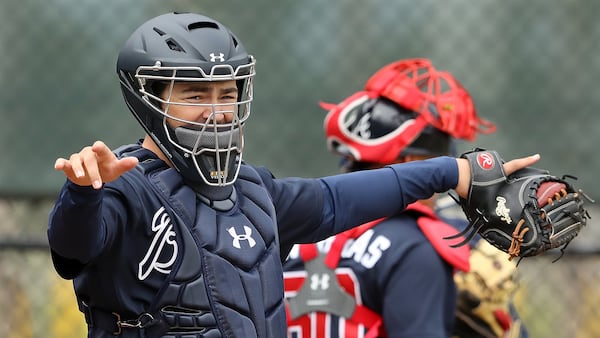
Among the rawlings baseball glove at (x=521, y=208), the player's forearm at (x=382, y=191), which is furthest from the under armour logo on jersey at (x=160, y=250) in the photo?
the rawlings baseball glove at (x=521, y=208)

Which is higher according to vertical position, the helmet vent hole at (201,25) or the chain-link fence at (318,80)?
the helmet vent hole at (201,25)

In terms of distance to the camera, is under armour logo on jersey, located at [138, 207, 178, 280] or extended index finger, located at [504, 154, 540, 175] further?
extended index finger, located at [504, 154, 540, 175]

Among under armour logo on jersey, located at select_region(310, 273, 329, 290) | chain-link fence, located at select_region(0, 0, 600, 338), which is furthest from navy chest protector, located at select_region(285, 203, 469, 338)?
chain-link fence, located at select_region(0, 0, 600, 338)

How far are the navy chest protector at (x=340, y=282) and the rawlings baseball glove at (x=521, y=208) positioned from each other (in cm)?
57

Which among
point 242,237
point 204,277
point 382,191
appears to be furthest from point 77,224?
point 382,191

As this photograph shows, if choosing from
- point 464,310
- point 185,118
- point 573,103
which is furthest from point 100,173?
point 573,103

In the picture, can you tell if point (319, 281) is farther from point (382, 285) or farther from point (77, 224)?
point (77, 224)

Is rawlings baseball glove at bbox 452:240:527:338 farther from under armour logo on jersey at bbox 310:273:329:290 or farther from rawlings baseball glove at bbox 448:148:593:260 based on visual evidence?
rawlings baseball glove at bbox 448:148:593:260

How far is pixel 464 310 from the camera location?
404 centimetres

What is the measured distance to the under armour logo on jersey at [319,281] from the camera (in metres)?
3.65

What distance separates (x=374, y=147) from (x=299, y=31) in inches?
74.9

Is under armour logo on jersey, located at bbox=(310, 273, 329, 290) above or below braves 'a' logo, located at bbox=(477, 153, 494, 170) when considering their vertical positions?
below

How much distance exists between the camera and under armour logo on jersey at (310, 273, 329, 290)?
12.0ft

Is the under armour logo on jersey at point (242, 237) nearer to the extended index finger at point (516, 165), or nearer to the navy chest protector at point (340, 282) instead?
the extended index finger at point (516, 165)
